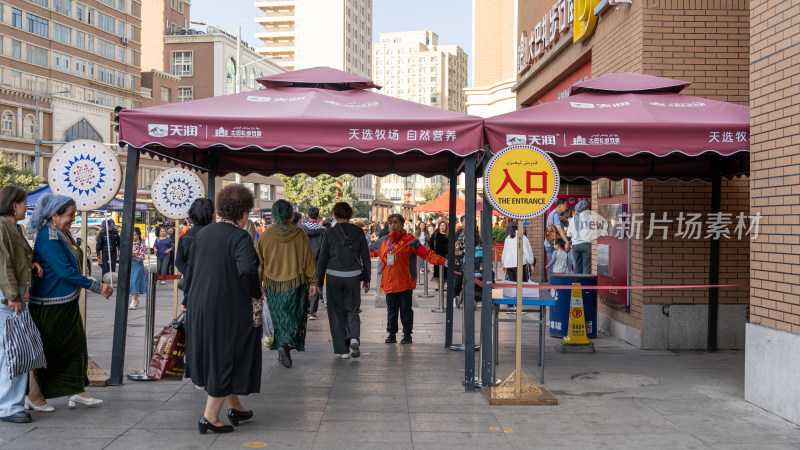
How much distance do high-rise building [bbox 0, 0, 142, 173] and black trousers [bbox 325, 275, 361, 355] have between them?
50.1 metres

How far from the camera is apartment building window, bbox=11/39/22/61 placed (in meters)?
59.8

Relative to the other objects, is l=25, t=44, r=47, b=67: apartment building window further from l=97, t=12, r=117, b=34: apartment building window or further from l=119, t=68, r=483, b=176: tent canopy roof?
l=119, t=68, r=483, b=176: tent canopy roof

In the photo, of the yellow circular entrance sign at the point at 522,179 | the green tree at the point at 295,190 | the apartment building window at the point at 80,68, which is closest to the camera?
the yellow circular entrance sign at the point at 522,179

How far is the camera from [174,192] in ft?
31.6

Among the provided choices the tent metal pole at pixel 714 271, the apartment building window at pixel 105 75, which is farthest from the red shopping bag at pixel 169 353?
the apartment building window at pixel 105 75

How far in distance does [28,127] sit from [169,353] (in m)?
61.1

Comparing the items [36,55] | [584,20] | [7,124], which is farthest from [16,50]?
[584,20]

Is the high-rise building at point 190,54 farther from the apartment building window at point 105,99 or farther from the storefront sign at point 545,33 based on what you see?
the storefront sign at point 545,33

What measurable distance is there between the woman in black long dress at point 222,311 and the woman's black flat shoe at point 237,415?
22 centimetres

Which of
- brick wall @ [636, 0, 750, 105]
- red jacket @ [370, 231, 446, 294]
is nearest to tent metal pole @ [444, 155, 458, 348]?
red jacket @ [370, 231, 446, 294]

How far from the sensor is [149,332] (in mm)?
7828

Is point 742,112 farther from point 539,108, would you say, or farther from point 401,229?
point 401,229

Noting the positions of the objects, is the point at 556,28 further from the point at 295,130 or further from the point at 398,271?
the point at 295,130

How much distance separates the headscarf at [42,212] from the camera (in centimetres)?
612
